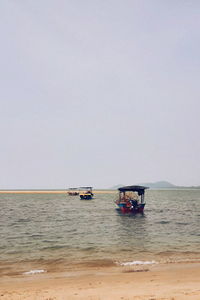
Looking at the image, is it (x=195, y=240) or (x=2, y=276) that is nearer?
(x=2, y=276)

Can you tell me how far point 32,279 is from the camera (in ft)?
43.4

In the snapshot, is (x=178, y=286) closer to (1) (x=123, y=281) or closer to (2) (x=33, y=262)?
(1) (x=123, y=281)

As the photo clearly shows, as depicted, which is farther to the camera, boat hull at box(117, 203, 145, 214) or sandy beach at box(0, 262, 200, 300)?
boat hull at box(117, 203, 145, 214)

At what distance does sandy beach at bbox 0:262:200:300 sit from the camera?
34.1 feet

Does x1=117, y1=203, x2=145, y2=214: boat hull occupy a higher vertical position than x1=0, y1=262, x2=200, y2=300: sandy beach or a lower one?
lower

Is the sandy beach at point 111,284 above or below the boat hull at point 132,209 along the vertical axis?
above

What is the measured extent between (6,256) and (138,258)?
915 cm

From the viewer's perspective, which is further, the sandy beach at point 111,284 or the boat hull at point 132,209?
the boat hull at point 132,209

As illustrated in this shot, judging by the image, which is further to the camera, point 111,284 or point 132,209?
point 132,209

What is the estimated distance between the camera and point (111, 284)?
39.5 feet

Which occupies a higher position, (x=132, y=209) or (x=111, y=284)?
(x=111, y=284)

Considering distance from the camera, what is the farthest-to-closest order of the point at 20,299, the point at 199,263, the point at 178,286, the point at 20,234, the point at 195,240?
1. the point at 20,234
2. the point at 195,240
3. the point at 199,263
4. the point at 178,286
5. the point at 20,299

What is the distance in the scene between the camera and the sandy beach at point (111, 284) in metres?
10.4

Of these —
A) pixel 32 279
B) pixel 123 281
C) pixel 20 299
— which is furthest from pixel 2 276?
pixel 123 281
